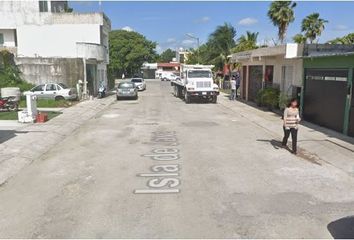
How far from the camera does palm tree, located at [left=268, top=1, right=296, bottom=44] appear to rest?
39.8 meters

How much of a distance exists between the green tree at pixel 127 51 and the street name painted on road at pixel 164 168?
65748mm

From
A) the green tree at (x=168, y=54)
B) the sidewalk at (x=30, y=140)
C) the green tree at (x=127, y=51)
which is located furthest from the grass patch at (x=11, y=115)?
the green tree at (x=168, y=54)

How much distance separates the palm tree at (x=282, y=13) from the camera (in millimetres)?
39812

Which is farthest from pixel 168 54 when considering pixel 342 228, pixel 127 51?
pixel 342 228

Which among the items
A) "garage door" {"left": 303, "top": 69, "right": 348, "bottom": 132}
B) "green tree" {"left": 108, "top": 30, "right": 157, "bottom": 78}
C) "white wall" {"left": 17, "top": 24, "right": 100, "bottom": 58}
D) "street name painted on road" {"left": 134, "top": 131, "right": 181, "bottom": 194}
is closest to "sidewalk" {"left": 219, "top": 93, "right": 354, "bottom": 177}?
"garage door" {"left": 303, "top": 69, "right": 348, "bottom": 132}

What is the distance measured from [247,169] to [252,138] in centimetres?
419

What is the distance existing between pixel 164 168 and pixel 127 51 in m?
71.4

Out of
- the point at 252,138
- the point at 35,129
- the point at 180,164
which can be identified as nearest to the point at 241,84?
the point at 252,138

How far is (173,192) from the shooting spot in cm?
699

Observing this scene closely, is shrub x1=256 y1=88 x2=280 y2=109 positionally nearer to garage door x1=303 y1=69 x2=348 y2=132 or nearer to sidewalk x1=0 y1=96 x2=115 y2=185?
garage door x1=303 y1=69 x2=348 y2=132

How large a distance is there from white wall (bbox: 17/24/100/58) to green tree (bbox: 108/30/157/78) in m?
40.0

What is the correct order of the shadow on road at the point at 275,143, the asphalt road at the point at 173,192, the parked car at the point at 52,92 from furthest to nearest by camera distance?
the parked car at the point at 52,92, the shadow on road at the point at 275,143, the asphalt road at the point at 173,192

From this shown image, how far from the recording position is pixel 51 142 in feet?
39.8

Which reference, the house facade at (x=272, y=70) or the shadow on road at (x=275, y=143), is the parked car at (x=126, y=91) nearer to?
the house facade at (x=272, y=70)
